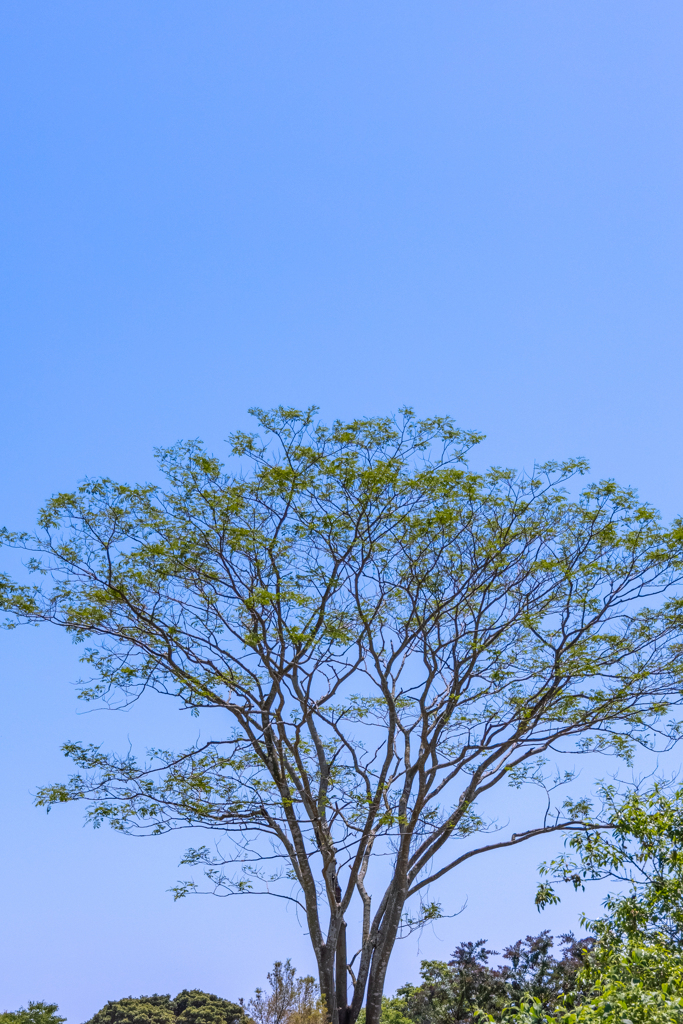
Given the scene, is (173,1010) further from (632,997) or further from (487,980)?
(632,997)

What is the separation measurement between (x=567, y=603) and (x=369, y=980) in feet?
17.3

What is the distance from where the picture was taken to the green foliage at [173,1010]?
14.3 meters

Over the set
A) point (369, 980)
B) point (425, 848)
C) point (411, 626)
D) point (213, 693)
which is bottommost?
point (369, 980)

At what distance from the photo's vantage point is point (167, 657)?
10609mm

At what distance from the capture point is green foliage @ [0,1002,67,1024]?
13.1 m

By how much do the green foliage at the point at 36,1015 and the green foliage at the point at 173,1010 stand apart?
4.56 feet

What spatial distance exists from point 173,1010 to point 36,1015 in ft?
8.51

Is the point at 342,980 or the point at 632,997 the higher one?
the point at 342,980

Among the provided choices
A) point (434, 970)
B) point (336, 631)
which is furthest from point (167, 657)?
point (434, 970)

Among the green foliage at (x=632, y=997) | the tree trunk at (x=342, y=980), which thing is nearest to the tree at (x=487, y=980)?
the tree trunk at (x=342, y=980)

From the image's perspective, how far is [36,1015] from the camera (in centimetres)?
1338

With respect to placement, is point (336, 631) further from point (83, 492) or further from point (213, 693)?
point (83, 492)

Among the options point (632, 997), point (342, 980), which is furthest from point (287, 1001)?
point (632, 997)

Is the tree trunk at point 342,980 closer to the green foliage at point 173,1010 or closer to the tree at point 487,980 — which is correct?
the tree at point 487,980
